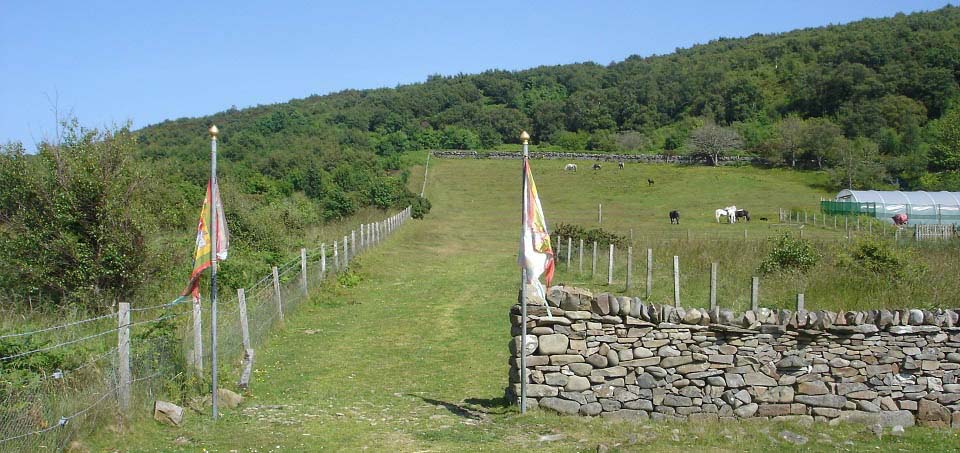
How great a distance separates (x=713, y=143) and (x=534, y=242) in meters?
85.0

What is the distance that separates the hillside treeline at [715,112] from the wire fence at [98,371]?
59.7m

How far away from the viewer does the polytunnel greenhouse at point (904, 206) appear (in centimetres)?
4884

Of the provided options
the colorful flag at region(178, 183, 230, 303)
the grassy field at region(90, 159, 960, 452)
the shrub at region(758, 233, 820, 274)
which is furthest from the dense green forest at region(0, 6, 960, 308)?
the shrub at region(758, 233, 820, 274)

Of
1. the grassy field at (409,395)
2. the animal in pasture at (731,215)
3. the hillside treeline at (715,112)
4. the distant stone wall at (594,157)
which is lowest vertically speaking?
the animal in pasture at (731,215)

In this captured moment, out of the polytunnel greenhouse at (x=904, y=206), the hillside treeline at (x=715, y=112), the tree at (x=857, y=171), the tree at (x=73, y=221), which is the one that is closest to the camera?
the tree at (x=73, y=221)

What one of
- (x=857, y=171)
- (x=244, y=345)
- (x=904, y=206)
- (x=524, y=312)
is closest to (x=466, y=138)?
(x=857, y=171)

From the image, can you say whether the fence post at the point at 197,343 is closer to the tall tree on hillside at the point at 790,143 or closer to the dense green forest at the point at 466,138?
the dense green forest at the point at 466,138

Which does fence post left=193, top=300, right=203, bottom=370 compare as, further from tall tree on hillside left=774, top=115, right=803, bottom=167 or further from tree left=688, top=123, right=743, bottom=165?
tree left=688, top=123, right=743, bottom=165

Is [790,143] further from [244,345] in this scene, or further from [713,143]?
[244,345]

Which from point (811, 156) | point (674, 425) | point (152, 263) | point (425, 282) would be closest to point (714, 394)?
point (674, 425)

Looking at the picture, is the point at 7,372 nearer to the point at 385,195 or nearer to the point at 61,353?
the point at 61,353

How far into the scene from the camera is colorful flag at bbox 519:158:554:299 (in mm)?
10000

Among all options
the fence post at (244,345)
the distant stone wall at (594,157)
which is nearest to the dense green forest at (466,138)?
the distant stone wall at (594,157)

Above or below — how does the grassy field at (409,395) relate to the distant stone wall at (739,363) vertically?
below
